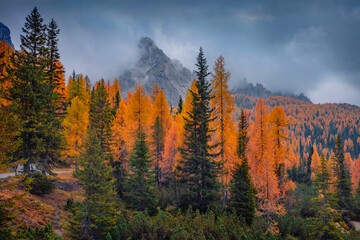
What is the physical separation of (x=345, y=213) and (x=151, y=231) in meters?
42.6

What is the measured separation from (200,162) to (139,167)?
666 centimetres

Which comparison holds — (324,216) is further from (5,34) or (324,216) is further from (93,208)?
(5,34)

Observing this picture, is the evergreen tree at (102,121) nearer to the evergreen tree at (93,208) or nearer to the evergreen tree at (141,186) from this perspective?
the evergreen tree at (141,186)

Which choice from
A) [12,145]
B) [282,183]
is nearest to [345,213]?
[282,183]

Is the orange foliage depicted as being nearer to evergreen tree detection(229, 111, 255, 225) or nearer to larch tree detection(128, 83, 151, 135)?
evergreen tree detection(229, 111, 255, 225)

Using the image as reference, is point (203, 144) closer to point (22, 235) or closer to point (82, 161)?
point (82, 161)

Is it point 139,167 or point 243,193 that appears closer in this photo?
point 243,193

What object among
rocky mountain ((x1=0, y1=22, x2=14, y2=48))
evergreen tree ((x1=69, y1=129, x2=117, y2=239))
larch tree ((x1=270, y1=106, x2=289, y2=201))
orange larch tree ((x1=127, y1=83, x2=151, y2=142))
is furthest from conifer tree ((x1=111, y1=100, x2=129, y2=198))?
rocky mountain ((x1=0, y1=22, x2=14, y2=48))

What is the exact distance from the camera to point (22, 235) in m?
7.00

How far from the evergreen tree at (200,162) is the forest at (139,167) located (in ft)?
0.33

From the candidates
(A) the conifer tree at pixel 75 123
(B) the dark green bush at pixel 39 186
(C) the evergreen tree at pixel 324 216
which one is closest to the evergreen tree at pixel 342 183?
(C) the evergreen tree at pixel 324 216

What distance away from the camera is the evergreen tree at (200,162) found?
17.5m

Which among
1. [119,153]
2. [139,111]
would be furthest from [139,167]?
[139,111]

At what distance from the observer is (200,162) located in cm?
A: 1792
